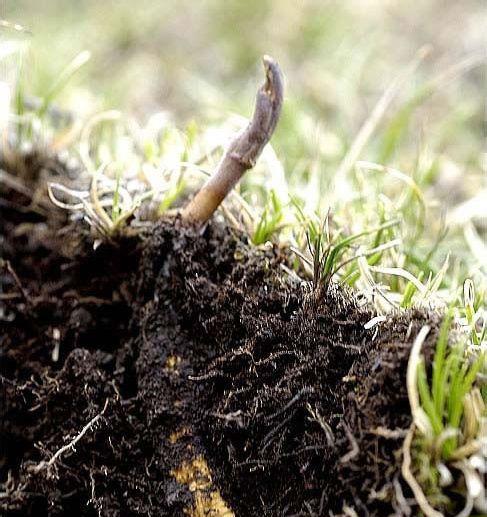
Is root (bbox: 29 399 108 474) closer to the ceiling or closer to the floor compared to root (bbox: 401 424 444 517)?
closer to the floor

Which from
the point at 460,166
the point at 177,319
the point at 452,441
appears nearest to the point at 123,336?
the point at 177,319

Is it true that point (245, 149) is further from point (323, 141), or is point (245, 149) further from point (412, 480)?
point (323, 141)

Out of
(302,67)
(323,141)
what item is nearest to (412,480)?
(323,141)

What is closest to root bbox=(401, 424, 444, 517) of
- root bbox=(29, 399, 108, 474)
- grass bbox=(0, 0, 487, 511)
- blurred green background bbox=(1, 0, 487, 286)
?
grass bbox=(0, 0, 487, 511)

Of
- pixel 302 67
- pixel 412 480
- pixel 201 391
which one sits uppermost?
pixel 412 480

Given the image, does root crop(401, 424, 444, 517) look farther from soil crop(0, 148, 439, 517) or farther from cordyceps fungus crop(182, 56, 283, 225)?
cordyceps fungus crop(182, 56, 283, 225)

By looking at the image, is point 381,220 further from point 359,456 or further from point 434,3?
point 434,3

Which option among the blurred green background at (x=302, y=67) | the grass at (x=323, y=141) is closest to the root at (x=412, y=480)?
the grass at (x=323, y=141)
